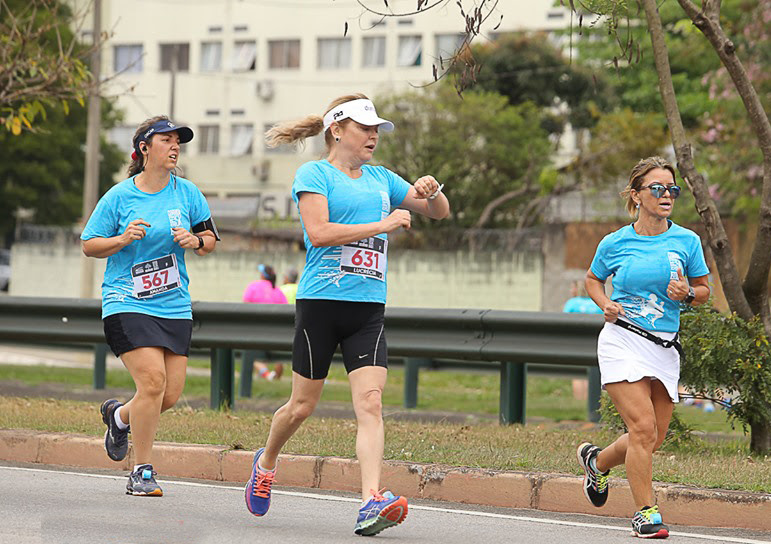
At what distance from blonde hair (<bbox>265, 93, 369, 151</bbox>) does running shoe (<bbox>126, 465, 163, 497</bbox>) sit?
198 centimetres

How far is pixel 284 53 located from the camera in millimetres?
55406

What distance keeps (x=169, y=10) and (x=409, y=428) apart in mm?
47676

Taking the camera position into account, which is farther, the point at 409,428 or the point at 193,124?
the point at 193,124

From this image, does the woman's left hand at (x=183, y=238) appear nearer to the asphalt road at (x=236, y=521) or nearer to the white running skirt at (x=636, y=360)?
the asphalt road at (x=236, y=521)

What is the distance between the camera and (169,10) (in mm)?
55969

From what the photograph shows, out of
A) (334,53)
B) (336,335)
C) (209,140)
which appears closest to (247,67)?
(209,140)

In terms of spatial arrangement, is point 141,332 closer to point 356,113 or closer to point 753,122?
point 356,113

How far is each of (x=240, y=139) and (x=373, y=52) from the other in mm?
6463

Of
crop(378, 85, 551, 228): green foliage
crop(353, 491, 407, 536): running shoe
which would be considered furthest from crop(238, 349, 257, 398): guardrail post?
crop(378, 85, 551, 228): green foliage

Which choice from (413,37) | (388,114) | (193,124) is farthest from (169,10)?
(388,114)

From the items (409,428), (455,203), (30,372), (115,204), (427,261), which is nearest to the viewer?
(115,204)

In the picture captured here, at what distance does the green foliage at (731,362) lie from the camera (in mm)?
9008

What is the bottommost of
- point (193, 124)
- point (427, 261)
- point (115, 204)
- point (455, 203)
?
point (115, 204)

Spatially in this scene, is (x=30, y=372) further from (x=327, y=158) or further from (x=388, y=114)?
(x=388, y=114)
